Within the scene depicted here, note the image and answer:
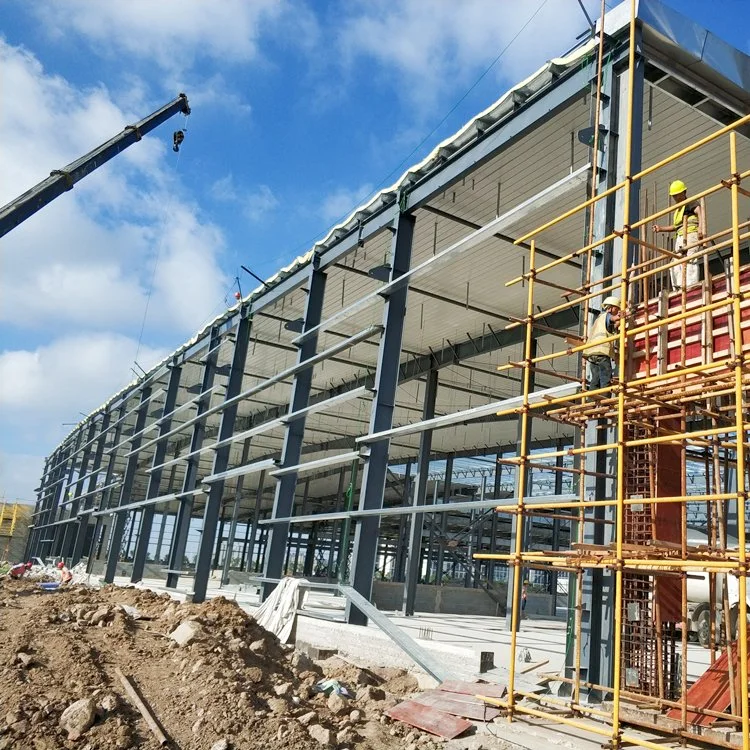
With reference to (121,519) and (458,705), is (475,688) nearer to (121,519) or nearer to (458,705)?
(458,705)

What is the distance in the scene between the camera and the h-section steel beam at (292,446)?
16.0 m

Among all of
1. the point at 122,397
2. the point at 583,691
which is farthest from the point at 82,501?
the point at 583,691

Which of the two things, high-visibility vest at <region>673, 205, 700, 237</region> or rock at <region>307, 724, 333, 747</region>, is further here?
high-visibility vest at <region>673, 205, 700, 237</region>

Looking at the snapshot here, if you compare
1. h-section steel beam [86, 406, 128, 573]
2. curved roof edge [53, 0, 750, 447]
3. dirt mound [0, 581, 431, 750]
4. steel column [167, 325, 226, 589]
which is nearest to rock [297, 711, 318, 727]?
dirt mound [0, 581, 431, 750]

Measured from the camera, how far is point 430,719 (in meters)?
7.38

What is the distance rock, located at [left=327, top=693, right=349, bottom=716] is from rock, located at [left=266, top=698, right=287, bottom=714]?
0.57 m

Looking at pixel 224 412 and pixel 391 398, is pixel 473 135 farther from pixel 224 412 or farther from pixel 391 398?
pixel 224 412

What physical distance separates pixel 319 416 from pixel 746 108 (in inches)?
901

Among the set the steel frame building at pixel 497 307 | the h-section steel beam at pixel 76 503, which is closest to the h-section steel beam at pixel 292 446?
the steel frame building at pixel 497 307

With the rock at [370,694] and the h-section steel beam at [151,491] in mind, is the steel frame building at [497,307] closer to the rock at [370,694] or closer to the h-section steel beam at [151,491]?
the h-section steel beam at [151,491]

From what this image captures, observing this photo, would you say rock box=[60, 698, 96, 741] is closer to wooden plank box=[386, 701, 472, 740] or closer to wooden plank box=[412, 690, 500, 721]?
wooden plank box=[386, 701, 472, 740]

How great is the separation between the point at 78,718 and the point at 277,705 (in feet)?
6.97

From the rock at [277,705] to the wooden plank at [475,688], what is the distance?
189cm

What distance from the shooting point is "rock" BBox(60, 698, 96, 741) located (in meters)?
6.31
